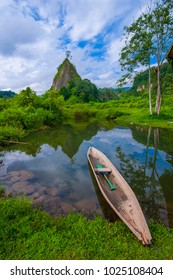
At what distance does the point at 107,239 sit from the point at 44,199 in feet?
10.8

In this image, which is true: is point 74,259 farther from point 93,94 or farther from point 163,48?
point 93,94

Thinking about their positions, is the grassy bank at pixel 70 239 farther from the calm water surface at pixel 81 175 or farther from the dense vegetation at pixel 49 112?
the dense vegetation at pixel 49 112

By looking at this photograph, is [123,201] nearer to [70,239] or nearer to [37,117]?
[70,239]

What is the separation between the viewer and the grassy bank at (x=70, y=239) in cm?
389

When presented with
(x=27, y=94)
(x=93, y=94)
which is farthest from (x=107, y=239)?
(x=93, y=94)

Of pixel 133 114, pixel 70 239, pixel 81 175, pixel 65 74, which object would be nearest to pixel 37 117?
pixel 81 175

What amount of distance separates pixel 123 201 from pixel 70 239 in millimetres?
2089

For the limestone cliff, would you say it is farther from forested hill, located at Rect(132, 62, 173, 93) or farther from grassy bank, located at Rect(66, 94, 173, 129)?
forested hill, located at Rect(132, 62, 173, 93)

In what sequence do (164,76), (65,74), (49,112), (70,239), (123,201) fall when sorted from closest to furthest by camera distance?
(70,239) < (123,201) < (164,76) < (49,112) < (65,74)

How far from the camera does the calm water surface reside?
256 inches

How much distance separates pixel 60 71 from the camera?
8756 cm

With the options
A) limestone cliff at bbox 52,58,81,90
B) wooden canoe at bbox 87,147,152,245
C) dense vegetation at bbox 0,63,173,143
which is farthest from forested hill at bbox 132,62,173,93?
limestone cliff at bbox 52,58,81,90

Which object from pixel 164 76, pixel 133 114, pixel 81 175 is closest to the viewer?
pixel 81 175

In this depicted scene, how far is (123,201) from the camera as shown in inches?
227
